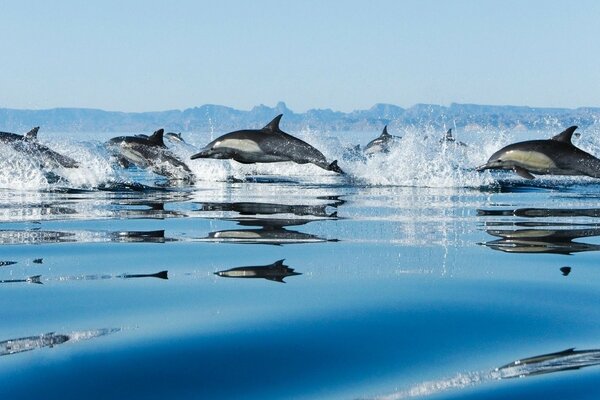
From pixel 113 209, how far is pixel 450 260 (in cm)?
569

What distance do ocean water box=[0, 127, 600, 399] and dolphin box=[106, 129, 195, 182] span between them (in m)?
8.89

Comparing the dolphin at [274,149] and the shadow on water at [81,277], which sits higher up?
the dolphin at [274,149]

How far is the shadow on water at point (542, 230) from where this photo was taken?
7.38m

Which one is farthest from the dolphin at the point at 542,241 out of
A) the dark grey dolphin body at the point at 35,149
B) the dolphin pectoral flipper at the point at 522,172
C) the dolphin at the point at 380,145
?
the dolphin at the point at 380,145

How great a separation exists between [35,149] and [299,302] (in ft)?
47.0

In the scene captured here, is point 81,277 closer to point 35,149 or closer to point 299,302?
point 299,302

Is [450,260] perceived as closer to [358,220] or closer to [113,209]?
[358,220]

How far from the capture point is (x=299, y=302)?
15.9ft

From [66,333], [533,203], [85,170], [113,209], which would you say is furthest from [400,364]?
[85,170]

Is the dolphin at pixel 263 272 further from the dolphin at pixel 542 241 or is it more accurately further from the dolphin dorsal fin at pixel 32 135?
the dolphin dorsal fin at pixel 32 135

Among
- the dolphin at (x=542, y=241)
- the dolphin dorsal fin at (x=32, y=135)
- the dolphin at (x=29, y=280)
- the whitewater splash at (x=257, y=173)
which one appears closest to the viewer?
the dolphin at (x=29, y=280)

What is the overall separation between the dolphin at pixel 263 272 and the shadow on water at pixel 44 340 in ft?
5.63

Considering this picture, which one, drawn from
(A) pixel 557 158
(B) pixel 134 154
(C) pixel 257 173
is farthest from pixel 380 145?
(A) pixel 557 158

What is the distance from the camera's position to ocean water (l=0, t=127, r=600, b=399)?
133 inches
